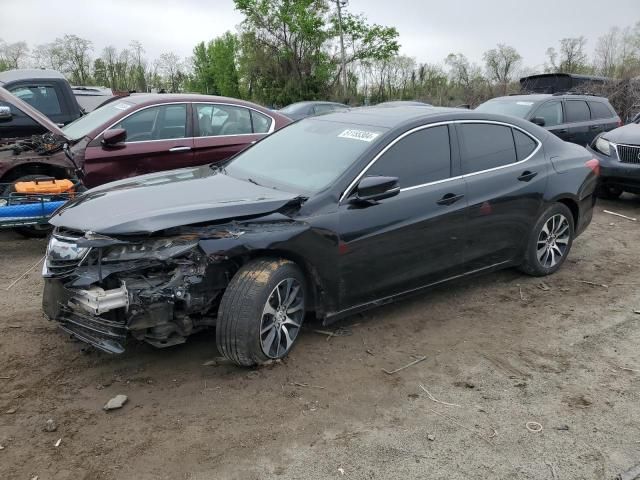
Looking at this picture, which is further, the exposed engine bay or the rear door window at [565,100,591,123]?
the rear door window at [565,100,591,123]

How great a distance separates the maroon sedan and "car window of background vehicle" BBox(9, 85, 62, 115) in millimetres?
2846

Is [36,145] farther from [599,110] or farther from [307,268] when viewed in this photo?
[599,110]

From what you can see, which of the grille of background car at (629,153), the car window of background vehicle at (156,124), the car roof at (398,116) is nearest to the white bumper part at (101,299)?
the car roof at (398,116)

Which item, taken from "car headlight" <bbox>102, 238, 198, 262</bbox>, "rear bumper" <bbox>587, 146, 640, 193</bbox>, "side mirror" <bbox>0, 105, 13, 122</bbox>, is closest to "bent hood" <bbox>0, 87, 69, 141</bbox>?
"side mirror" <bbox>0, 105, 13, 122</bbox>

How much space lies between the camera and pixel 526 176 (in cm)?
522

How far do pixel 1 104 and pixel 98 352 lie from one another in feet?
14.0

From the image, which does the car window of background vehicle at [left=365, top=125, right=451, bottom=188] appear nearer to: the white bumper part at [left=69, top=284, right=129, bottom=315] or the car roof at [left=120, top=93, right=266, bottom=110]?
the white bumper part at [left=69, top=284, right=129, bottom=315]

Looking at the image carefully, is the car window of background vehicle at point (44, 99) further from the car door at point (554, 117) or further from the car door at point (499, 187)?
the car door at point (554, 117)

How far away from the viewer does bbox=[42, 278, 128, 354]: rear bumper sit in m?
3.47

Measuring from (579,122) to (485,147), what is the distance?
257 inches

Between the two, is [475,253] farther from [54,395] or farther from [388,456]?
[54,395]

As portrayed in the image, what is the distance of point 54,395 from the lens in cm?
350

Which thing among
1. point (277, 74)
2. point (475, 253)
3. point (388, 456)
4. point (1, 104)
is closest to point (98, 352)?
point (388, 456)

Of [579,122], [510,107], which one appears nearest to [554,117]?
[579,122]
